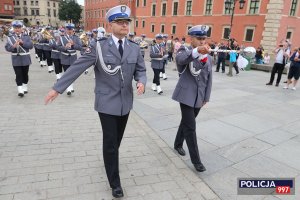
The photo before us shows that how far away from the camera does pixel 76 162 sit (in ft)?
13.6

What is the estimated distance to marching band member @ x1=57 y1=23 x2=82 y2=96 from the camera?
8.47m

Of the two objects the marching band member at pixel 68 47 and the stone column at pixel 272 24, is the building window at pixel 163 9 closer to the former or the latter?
the stone column at pixel 272 24

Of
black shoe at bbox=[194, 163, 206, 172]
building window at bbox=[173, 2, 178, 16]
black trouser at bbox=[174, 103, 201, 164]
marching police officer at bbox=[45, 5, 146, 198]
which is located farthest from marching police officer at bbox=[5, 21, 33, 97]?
building window at bbox=[173, 2, 178, 16]

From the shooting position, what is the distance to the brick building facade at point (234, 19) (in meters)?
29.0

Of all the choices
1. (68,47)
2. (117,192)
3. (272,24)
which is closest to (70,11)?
(272,24)

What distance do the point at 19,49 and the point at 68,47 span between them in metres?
1.42

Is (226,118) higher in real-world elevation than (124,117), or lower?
lower

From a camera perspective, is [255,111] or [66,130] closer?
[66,130]

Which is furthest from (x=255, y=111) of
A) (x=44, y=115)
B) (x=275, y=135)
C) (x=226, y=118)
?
(x=44, y=115)

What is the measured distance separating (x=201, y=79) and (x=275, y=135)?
9.28 ft

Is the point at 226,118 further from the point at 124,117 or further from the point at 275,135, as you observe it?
the point at 124,117

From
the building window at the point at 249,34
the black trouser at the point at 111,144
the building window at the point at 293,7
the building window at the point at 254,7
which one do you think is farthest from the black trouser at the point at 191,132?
the building window at the point at 293,7

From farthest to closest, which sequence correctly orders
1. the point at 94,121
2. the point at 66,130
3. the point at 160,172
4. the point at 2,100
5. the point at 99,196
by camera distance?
the point at 2,100
the point at 94,121
the point at 66,130
the point at 160,172
the point at 99,196

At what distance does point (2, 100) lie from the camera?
7477 millimetres
